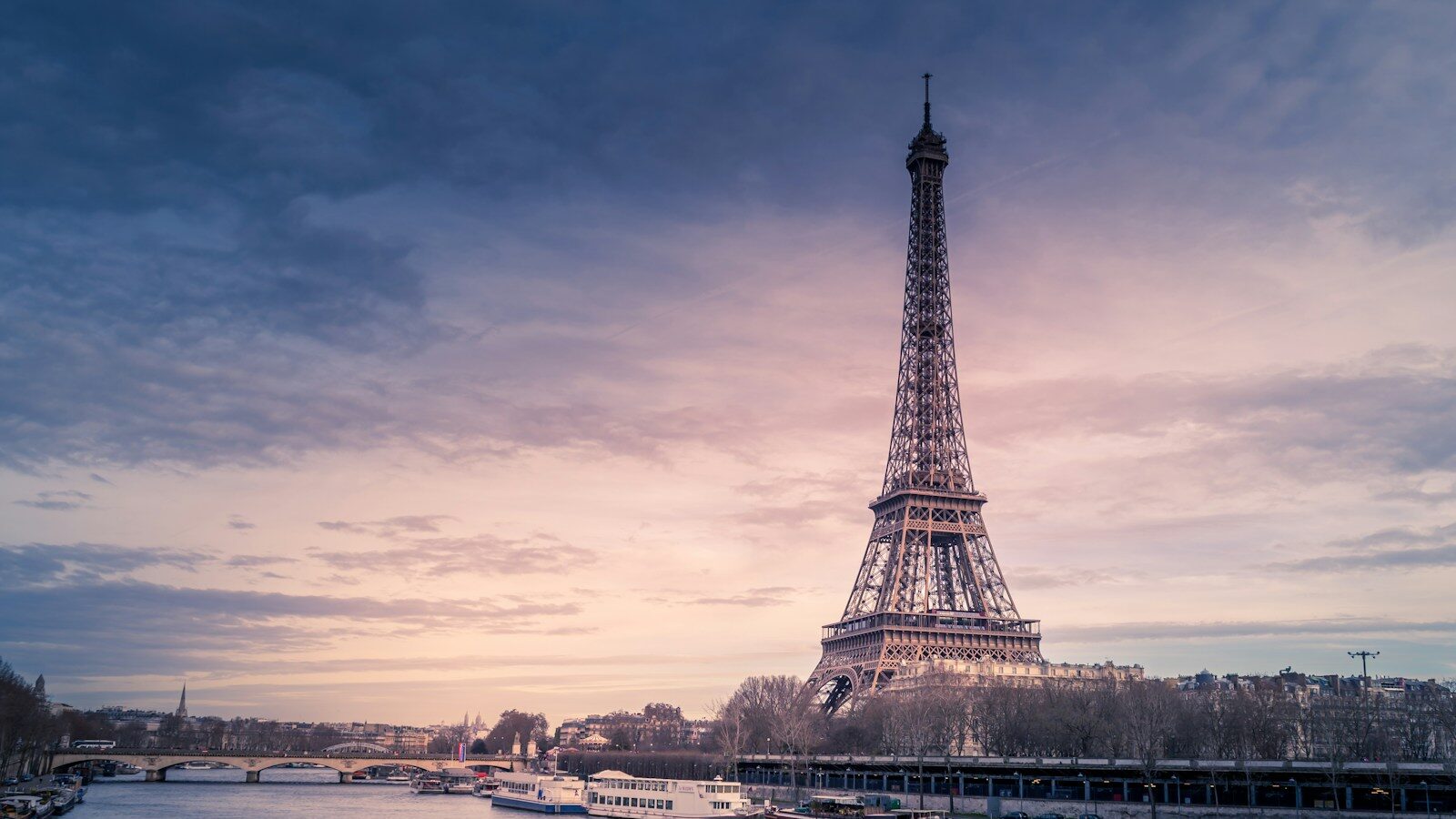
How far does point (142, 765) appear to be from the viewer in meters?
199

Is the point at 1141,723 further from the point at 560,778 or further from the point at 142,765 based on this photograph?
the point at 142,765

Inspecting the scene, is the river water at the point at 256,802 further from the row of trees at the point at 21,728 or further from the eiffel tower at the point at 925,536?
the eiffel tower at the point at 925,536

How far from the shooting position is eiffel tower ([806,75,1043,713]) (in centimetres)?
14212

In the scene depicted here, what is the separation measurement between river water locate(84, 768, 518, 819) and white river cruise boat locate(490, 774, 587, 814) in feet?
5.39

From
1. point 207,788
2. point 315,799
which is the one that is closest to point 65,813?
point 315,799

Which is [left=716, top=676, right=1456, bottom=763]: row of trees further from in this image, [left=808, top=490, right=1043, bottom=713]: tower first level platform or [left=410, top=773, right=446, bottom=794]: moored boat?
[left=410, top=773, right=446, bottom=794]: moored boat

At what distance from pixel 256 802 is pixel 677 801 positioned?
60.6 metres

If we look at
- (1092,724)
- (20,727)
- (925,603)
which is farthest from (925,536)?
(20,727)

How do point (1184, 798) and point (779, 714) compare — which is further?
point (779, 714)

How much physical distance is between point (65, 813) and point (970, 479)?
108m

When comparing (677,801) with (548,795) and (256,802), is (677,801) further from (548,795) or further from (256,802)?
(256,802)

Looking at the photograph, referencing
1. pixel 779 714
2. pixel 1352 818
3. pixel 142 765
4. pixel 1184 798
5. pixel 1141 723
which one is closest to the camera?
pixel 1352 818

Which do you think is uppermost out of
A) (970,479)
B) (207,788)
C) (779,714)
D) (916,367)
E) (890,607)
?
(916,367)

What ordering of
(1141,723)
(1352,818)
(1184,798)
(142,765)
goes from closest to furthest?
(1352,818), (1184,798), (1141,723), (142,765)
